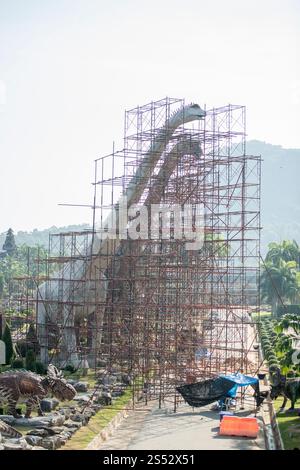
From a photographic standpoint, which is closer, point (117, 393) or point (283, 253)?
point (117, 393)

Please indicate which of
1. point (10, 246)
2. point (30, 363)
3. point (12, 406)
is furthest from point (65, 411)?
point (10, 246)

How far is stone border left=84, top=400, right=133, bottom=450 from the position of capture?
70.5ft

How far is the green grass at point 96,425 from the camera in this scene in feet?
69.6

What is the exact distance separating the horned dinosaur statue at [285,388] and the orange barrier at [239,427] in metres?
2.79

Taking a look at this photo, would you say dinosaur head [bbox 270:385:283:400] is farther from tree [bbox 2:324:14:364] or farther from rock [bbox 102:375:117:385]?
tree [bbox 2:324:14:364]

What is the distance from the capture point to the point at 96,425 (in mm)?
23859

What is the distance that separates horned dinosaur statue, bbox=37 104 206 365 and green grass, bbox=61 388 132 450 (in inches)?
284

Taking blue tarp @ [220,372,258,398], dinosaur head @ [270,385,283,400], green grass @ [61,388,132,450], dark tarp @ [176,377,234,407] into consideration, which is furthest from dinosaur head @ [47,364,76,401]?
dinosaur head @ [270,385,283,400]

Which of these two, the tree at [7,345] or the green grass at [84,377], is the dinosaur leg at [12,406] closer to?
the green grass at [84,377]

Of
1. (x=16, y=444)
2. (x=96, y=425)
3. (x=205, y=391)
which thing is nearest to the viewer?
(x=16, y=444)

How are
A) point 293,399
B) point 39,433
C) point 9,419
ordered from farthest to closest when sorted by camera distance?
point 293,399 → point 9,419 → point 39,433

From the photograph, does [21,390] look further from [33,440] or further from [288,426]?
[288,426]

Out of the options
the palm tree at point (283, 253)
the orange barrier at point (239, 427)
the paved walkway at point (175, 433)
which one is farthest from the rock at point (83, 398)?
the palm tree at point (283, 253)

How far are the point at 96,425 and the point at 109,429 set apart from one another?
0.42 m
